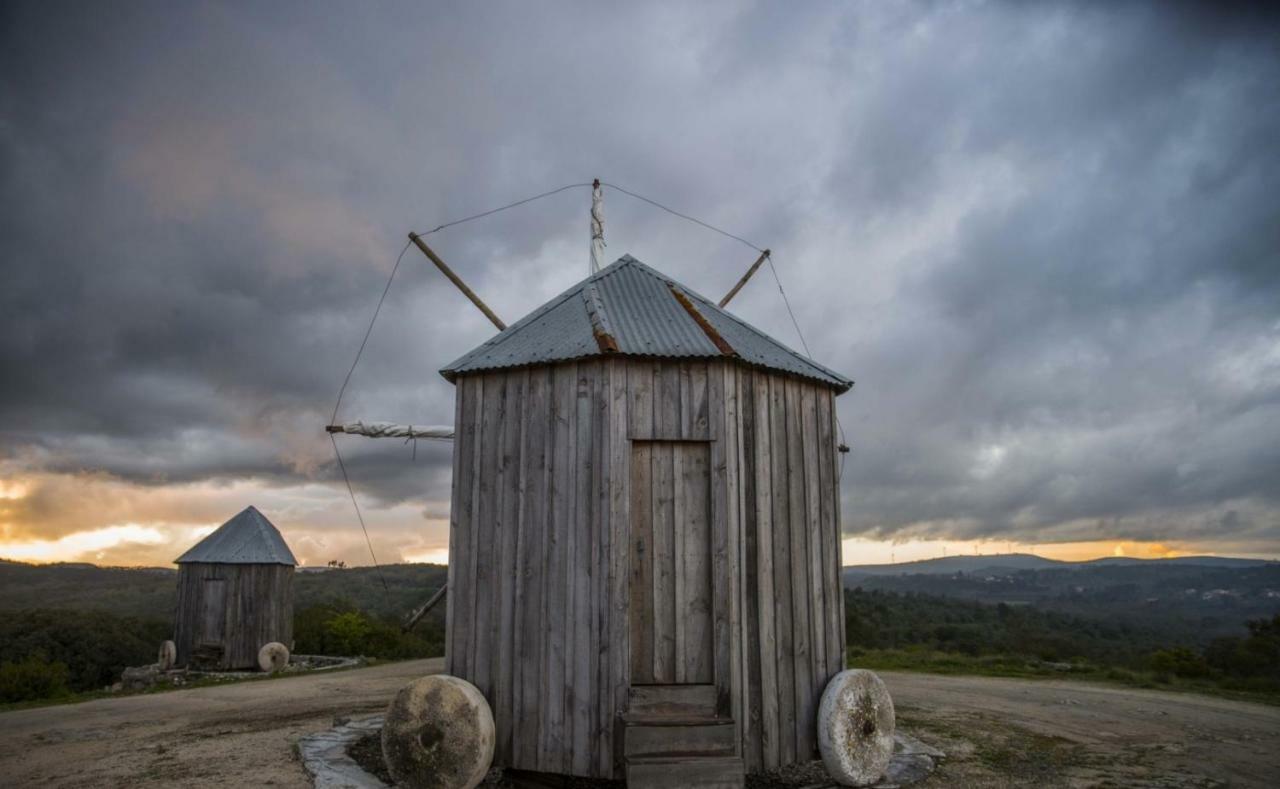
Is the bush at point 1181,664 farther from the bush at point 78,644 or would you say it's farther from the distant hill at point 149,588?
the distant hill at point 149,588

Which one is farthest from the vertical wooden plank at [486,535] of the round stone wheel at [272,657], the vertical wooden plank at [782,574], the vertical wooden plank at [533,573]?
the round stone wheel at [272,657]

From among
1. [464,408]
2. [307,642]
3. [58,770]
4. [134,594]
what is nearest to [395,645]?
[307,642]

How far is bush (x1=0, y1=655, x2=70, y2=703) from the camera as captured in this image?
18.7 m

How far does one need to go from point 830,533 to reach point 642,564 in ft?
7.55

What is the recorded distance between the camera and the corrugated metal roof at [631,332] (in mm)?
7543

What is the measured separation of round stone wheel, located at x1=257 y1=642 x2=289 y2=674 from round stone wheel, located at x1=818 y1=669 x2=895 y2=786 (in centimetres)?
1902

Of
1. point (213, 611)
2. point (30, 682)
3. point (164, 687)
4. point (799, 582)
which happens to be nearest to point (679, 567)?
point (799, 582)

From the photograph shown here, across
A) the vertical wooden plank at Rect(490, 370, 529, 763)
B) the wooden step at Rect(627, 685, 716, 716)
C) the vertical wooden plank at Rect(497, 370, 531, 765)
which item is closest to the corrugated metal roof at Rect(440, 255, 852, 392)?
the vertical wooden plank at Rect(490, 370, 529, 763)

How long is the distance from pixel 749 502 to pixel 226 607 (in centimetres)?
1995

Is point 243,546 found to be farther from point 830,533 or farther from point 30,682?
point 830,533

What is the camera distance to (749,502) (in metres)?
7.57

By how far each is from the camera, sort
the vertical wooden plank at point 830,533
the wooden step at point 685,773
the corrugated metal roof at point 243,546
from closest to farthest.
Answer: the wooden step at point 685,773, the vertical wooden plank at point 830,533, the corrugated metal roof at point 243,546

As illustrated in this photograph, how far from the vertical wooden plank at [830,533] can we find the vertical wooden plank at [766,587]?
76cm

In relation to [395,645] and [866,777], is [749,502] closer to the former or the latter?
[866,777]
